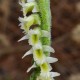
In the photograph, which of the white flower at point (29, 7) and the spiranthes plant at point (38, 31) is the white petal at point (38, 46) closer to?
the spiranthes plant at point (38, 31)

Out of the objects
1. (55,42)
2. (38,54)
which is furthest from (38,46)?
(55,42)

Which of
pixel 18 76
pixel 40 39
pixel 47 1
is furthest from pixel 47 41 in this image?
pixel 18 76

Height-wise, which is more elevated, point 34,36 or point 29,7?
point 29,7

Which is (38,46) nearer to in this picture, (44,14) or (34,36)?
(34,36)

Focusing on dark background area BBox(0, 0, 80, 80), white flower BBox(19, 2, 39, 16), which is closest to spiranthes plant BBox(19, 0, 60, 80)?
white flower BBox(19, 2, 39, 16)

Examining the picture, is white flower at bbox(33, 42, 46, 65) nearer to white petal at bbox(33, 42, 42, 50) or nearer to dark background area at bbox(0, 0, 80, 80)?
white petal at bbox(33, 42, 42, 50)

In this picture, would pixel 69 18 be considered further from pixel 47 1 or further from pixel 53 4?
pixel 47 1
